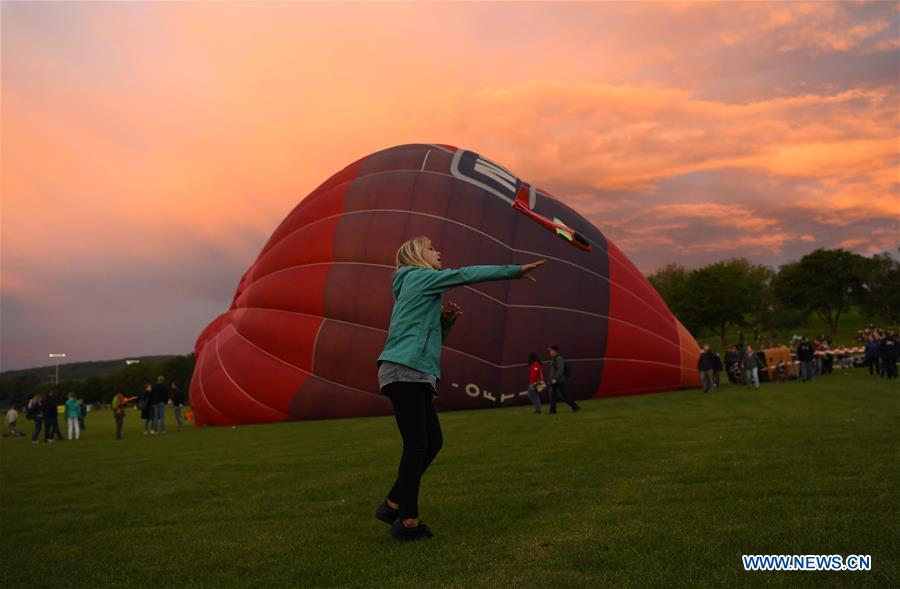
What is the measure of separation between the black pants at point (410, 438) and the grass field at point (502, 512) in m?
0.34

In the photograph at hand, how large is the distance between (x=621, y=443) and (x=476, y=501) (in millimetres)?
4393

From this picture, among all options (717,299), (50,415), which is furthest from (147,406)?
(717,299)

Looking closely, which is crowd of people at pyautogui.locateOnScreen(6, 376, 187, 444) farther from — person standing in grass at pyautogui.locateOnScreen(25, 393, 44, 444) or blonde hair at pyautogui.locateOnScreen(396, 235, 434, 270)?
blonde hair at pyautogui.locateOnScreen(396, 235, 434, 270)

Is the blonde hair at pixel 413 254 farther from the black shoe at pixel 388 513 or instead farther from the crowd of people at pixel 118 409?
the crowd of people at pixel 118 409

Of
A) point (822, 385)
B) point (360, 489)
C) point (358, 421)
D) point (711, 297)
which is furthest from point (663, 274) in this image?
point (360, 489)

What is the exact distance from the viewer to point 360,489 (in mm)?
8039

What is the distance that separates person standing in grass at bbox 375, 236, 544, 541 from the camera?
5379 millimetres

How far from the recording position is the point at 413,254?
580 centimetres

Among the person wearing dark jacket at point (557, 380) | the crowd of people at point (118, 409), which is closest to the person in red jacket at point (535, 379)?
the person wearing dark jacket at point (557, 380)

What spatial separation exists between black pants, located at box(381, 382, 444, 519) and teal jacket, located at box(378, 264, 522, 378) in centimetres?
19

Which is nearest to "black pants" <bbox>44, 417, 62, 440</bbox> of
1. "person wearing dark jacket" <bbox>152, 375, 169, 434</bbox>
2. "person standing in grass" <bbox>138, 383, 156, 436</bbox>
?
"person standing in grass" <bbox>138, 383, 156, 436</bbox>

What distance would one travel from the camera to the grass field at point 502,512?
450 centimetres

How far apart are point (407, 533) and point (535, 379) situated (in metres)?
14.4

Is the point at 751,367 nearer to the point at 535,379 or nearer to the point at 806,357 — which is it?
the point at 806,357
